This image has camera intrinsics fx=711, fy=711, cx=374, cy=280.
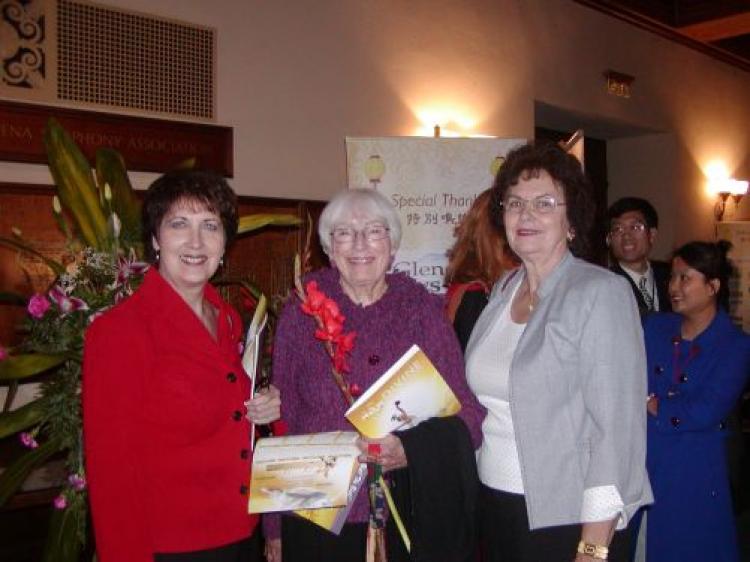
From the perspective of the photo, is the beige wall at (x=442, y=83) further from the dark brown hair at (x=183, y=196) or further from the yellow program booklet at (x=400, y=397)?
the yellow program booklet at (x=400, y=397)

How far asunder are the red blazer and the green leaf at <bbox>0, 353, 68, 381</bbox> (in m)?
0.57

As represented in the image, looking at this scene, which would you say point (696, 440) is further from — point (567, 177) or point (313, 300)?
point (313, 300)

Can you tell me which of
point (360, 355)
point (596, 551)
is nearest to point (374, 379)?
point (360, 355)

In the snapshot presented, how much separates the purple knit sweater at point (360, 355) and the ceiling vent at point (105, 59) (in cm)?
224

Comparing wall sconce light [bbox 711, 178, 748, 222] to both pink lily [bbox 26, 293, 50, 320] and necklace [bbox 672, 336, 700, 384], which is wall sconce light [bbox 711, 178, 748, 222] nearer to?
necklace [bbox 672, 336, 700, 384]

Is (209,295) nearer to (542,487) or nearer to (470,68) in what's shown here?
(542,487)

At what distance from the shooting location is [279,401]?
1.93 meters

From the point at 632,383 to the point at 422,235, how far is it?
7.60 ft

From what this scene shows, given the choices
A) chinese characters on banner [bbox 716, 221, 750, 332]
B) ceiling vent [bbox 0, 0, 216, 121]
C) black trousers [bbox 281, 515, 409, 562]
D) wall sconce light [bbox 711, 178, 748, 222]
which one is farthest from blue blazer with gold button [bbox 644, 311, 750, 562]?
wall sconce light [bbox 711, 178, 748, 222]

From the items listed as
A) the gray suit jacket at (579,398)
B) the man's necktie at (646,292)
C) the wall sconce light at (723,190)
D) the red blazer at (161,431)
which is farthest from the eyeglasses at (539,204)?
the wall sconce light at (723,190)

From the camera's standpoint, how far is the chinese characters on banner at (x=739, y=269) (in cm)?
738

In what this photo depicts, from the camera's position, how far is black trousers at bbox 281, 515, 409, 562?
74.2 inches

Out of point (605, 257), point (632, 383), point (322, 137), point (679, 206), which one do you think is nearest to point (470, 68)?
point (322, 137)

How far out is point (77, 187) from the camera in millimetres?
2436
